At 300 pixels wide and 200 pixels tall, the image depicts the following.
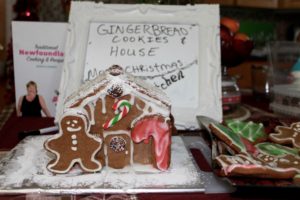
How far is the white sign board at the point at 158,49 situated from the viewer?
1082 millimetres

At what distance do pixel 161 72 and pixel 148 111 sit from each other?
311mm

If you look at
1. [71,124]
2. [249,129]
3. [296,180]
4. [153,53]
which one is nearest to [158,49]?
[153,53]

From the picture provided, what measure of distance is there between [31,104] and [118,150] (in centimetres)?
50

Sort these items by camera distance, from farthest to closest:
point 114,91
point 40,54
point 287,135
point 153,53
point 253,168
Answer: point 40,54, point 153,53, point 287,135, point 114,91, point 253,168

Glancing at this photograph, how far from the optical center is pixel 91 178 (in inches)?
29.1

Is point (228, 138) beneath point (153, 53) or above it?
beneath

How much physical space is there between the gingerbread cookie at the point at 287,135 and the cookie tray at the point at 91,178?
197 mm

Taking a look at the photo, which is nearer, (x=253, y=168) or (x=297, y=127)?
(x=253, y=168)

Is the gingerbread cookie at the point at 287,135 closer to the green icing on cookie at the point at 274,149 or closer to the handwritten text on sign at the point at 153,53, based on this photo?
the green icing on cookie at the point at 274,149

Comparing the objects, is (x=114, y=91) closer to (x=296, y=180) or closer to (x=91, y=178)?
(x=91, y=178)

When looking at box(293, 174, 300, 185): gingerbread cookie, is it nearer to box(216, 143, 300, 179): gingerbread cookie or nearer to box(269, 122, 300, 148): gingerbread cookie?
box(216, 143, 300, 179): gingerbread cookie

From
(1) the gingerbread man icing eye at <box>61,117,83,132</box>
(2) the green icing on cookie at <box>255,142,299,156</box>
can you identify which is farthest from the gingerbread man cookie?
(2) the green icing on cookie at <box>255,142,299,156</box>

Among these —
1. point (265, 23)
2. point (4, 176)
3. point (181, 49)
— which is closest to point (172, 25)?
point (181, 49)

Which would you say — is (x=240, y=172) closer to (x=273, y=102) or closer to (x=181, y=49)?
(x=181, y=49)
